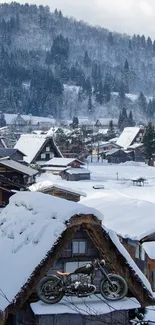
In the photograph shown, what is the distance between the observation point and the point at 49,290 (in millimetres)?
8172

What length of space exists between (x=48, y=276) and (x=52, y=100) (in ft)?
573


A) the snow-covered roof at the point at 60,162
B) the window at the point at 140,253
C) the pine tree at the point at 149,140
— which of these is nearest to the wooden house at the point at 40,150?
the snow-covered roof at the point at 60,162

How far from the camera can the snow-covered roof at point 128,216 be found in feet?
55.9

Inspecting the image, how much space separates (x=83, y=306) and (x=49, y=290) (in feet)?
2.02

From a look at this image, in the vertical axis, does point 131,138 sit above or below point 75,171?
above

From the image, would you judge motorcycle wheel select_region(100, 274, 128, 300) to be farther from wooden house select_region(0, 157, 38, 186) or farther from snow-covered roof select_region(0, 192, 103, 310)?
wooden house select_region(0, 157, 38, 186)

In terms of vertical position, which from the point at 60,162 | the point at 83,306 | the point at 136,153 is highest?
the point at 83,306

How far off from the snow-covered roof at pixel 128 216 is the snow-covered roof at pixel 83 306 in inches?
323

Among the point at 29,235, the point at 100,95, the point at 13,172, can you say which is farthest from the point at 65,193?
the point at 100,95

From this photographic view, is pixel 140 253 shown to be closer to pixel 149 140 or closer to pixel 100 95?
pixel 149 140

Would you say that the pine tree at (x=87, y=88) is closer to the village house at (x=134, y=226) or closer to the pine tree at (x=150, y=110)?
the pine tree at (x=150, y=110)

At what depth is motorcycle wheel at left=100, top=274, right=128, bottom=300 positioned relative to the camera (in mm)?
8484

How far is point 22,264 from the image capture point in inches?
326

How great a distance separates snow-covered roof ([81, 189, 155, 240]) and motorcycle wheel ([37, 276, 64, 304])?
8.66 meters
